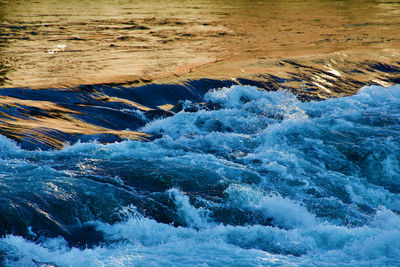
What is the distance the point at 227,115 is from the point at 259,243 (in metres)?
5.01

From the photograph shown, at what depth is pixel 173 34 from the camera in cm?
1830

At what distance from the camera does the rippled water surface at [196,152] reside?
4.80m

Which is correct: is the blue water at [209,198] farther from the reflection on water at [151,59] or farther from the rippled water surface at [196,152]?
the reflection on water at [151,59]

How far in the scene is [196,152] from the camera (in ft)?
24.8

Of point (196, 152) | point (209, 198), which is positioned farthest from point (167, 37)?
point (209, 198)

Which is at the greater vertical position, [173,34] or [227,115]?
[173,34]

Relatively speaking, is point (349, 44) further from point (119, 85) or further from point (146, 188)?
point (146, 188)

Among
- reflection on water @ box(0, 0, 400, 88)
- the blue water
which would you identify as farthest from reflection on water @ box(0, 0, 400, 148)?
the blue water

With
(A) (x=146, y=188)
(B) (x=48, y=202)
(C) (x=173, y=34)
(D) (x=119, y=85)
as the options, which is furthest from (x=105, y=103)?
(C) (x=173, y=34)

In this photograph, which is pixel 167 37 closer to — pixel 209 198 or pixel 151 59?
pixel 151 59

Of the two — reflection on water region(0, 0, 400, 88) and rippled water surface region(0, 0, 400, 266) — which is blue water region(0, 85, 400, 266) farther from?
reflection on water region(0, 0, 400, 88)

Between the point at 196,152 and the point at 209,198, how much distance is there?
1.81 meters

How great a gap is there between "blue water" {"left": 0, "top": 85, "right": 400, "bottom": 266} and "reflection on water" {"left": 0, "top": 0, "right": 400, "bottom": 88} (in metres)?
3.97

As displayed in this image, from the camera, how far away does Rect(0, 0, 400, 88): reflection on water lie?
12.4 meters
